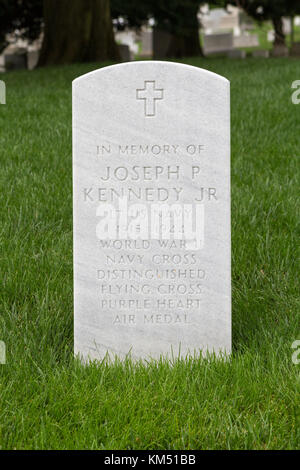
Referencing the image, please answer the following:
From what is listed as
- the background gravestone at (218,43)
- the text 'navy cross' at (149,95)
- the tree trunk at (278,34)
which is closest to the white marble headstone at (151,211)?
the text 'navy cross' at (149,95)

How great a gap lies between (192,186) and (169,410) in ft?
3.25

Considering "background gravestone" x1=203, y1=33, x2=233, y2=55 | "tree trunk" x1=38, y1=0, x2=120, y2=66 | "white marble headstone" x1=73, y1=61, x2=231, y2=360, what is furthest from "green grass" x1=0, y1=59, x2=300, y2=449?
"background gravestone" x1=203, y1=33, x2=233, y2=55

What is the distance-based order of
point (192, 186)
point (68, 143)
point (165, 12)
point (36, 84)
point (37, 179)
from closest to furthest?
point (192, 186)
point (37, 179)
point (68, 143)
point (36, 84)
point (165, 12)

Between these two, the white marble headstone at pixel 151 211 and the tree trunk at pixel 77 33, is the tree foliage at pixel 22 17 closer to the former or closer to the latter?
the tree trunk at pixel 77 33

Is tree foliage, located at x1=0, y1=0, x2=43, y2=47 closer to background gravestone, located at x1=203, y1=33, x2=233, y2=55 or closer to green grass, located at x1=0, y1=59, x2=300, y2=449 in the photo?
background gravestone, located at x1=203, y1=33, x2=233, y2=55

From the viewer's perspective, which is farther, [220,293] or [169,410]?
[220,293]

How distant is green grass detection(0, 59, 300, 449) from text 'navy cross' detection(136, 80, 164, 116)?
1.14 metres

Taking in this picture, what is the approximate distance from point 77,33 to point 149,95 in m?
12.7

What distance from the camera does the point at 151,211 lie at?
309 cm

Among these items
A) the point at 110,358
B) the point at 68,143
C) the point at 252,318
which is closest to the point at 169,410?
the point at 110,358

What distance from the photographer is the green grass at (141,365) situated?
8.39 ft

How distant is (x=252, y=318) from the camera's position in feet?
11.3

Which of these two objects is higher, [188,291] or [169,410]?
[188,291]

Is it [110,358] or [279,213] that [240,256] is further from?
[110,358]
